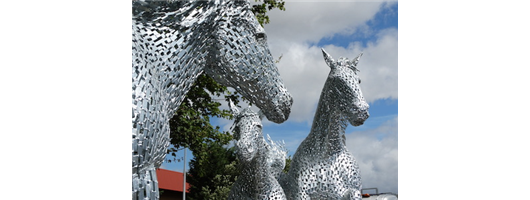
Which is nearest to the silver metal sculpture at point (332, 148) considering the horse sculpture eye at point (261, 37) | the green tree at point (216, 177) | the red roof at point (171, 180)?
the horse sculpture eye at point (261, 37)

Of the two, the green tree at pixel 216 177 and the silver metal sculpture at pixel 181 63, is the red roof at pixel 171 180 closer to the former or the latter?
the green tree at pixel 216 177

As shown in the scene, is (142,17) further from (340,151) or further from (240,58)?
(340,151)

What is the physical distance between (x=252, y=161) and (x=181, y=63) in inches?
107

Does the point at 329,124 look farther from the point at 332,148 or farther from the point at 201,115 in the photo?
the point at 201,115

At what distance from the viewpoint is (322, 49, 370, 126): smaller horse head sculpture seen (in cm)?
524

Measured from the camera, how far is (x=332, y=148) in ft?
18.3

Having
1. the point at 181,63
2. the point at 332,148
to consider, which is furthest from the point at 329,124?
the point at 181,63

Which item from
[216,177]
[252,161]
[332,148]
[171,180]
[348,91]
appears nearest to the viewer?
[252,161]

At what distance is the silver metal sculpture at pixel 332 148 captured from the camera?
5.28 m

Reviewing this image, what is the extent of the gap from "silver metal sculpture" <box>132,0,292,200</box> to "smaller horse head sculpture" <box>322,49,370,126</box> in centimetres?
Answer: 252

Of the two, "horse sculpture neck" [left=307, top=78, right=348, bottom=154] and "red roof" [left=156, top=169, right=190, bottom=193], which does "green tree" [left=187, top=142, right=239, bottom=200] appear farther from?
"horse sculpture neck" [left=307, top=78, right=348, bottom=154]

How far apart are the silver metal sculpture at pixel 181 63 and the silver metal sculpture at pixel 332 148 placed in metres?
2.56
